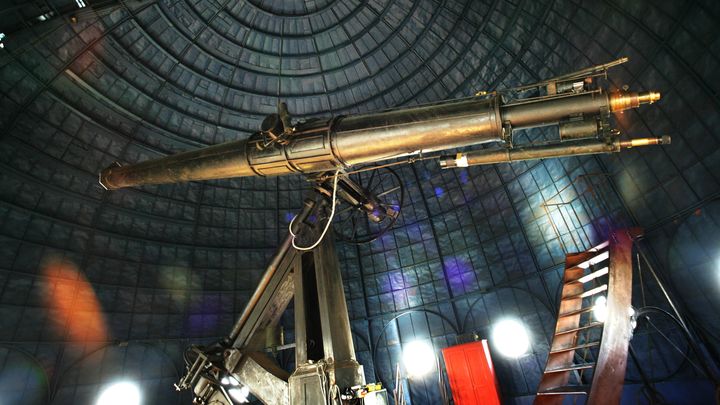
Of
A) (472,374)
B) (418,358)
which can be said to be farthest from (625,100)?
(418,358)

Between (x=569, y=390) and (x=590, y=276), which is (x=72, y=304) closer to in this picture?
(x=569, y=390)

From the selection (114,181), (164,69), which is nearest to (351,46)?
(164,69)

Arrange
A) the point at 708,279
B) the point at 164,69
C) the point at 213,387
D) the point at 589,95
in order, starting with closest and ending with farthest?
the point at 589,95 → the point at 213,387 → the point at 708,279 → the point at 164,69

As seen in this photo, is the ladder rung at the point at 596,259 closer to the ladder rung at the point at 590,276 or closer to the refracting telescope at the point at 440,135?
the ladder rung at the point at 590,276

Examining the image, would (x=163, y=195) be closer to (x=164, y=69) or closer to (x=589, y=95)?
(x=164, y=69)

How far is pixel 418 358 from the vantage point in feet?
47.7

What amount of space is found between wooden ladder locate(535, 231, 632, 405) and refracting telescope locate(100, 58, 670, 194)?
3629 millimetres

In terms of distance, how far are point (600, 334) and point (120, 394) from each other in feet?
49.9

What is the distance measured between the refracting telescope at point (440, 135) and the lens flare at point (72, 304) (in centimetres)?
912

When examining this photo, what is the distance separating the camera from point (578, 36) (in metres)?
11.1

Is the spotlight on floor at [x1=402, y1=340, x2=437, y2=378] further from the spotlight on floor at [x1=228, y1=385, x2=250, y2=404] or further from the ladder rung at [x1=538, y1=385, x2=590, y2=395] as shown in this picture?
the spotlight on floor at [x1=228, y1=385, x2=250, y2=404]

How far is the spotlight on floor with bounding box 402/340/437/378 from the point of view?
1426 centimetres

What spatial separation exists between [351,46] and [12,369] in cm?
1740

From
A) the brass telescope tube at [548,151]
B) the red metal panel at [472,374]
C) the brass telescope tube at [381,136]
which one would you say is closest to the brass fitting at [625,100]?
the brass telescope tube at [381,136]
